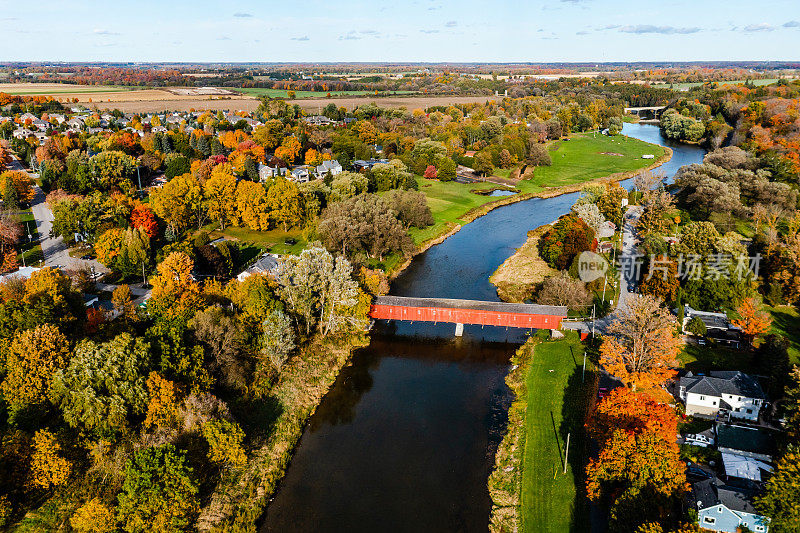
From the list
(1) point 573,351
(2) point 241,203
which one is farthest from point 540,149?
(1) point 573,351

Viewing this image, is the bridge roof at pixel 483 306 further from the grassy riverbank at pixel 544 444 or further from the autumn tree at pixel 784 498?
the autumn tree at pixel 784 498

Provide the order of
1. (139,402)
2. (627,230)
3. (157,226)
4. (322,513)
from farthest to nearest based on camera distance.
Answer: (627,230), (157,226), (139,402), (322,513)

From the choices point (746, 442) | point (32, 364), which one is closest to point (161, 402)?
point (32, 364)

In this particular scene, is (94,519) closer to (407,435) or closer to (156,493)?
(156,493)

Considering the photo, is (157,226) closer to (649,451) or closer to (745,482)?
(649,451)

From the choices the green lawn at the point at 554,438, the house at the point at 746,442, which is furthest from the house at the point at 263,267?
the house at the point at 746,442

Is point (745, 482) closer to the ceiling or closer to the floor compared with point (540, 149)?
closer to the floor

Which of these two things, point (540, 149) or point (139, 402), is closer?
point (139, 402)

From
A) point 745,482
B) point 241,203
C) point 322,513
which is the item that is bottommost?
point 322,513
